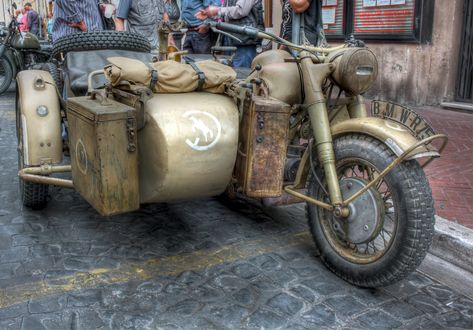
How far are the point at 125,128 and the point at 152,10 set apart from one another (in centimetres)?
416

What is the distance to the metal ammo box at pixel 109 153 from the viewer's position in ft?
8.80

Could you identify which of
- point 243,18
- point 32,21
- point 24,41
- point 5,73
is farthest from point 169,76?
point 32,21

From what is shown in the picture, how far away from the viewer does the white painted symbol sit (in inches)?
109

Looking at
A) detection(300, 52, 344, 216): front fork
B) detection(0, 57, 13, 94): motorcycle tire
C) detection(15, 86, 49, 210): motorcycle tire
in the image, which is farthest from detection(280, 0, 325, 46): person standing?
detection(0, 57, 13, 94): motorcycle tire

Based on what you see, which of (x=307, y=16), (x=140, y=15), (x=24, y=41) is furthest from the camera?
(x=24, y=41)

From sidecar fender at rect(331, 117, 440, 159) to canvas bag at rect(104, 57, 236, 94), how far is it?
757 millimetres

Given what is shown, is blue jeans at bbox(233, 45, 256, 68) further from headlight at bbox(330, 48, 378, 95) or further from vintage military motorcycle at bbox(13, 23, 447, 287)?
headlight at bbox(330, 48, 378, 95)

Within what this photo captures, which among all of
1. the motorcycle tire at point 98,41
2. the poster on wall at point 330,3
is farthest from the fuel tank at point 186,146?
the poster on wall at point 330,3

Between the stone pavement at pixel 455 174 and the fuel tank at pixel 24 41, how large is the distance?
7692mm

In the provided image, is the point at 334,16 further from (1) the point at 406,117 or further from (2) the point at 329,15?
(1) the point at 406,117

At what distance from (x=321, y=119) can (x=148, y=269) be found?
132cm

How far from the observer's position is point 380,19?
347 inches

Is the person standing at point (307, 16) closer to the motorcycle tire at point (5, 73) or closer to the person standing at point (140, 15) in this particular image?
the person standing at point (140, 15)

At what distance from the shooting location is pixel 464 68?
7.86 m
